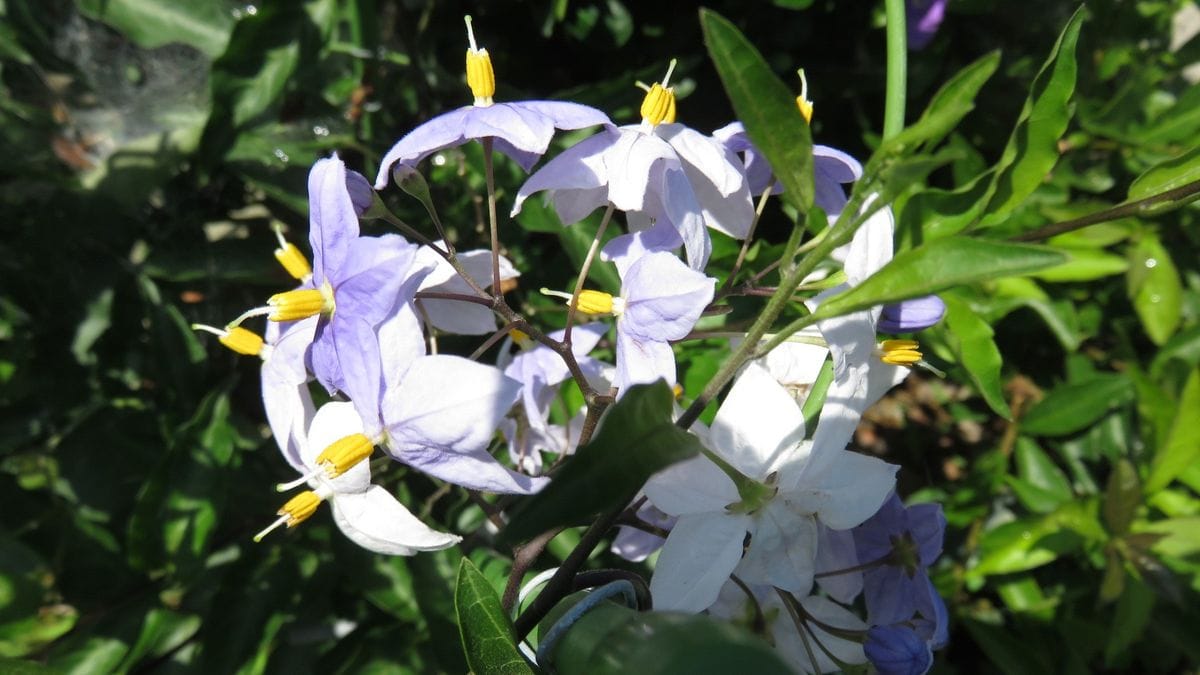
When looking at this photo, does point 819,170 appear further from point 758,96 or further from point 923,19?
point 923,19

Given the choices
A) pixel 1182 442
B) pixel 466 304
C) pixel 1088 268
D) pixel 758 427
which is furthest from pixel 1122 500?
pixel 466 304

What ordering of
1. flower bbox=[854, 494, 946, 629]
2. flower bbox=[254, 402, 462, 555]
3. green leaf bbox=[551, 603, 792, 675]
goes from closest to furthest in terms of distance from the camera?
1. green leaf bbox=[551, 603, 792, 675]
2. flower bbox=[254, 402, 462, 555]
3. flower bbox=[854, 494, 946, 629]

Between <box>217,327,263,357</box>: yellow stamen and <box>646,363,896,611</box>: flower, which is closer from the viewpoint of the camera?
<box>646,363,896,611</box>: flower

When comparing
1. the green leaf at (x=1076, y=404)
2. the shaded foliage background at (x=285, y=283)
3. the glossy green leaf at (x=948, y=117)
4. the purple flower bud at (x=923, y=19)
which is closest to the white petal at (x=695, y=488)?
the glossy green leaf at (x=948, y=117)

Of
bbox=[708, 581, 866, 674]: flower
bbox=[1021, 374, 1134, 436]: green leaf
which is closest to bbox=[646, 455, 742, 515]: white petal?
bbox=[708, 581, 866, 674]: flower

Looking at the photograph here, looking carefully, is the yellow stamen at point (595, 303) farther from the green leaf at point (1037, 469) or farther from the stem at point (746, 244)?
the green leaf at point (1037, 469)

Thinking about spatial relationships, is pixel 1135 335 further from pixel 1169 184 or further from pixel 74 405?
pixel 74 405

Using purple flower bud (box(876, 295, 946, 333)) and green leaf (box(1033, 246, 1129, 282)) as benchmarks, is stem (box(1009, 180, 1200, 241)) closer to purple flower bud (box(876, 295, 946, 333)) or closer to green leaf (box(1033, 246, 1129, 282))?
purple flower bud (box(876, 295, 946, 333))
